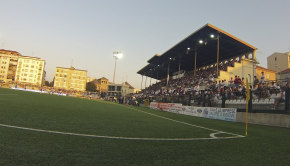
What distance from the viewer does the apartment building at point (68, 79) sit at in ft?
371

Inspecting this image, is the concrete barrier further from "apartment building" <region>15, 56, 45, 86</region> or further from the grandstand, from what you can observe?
"apartment building" <region>15, 56, 45, 86</region>

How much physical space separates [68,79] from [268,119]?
389ft

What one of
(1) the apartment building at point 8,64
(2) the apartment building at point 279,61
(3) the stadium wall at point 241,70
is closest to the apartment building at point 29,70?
(1) the apartment building at point 8,64

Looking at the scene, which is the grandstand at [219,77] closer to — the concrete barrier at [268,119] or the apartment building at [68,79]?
the concrete barrier at [268,119]

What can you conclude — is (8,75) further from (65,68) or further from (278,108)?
(278,108)

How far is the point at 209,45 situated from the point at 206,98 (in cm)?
1690

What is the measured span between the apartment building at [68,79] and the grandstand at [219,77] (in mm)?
78066

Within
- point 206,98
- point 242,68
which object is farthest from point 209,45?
point 206,98

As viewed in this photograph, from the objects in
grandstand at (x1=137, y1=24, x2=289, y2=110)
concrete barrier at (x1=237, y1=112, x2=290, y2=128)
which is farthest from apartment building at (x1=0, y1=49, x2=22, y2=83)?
concrete barrier at (x1=237, y1=112, x2=290, y2=128)

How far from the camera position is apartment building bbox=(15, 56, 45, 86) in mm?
102562

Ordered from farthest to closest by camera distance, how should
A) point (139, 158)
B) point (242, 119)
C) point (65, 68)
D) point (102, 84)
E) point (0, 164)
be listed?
point (102, 84) → point (65, 68) → point (242, 119) → point (139, 158) → point (0, 164)

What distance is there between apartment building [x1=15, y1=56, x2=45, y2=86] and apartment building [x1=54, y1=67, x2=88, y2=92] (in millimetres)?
10045

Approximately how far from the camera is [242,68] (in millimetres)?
27031

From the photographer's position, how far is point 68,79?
376ft
